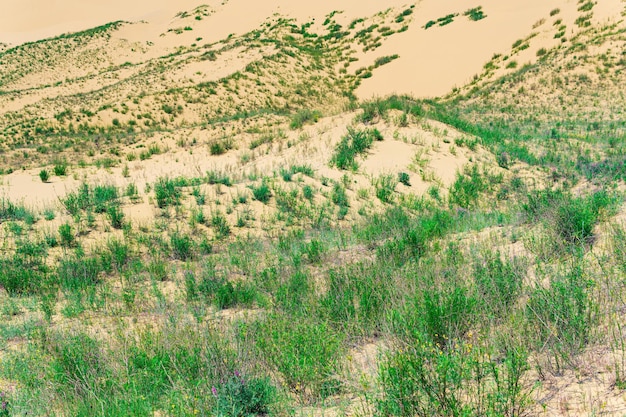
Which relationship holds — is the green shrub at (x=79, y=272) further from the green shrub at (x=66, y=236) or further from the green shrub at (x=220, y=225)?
the green shrub at (x=220, y=225)

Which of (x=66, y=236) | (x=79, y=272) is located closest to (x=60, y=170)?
(x=66, y=236)

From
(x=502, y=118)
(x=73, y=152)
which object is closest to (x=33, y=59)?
(x=73, y=152)

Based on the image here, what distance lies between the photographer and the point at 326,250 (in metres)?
6.92

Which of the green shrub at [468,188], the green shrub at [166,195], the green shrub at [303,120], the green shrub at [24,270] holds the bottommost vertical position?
the green shrub at [468,188]

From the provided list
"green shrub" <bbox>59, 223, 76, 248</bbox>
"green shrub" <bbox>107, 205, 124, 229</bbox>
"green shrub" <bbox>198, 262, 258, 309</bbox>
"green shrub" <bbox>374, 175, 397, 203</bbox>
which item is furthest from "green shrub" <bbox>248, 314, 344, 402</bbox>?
"green shrub" <bbox>374, 175, 397, 203</bbox>

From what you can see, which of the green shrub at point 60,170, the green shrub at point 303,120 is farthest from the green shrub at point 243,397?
the green shrub at point 303,120

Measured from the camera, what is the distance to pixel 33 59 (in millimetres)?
42250

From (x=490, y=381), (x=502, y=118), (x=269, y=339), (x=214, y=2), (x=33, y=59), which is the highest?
(x=214, y=2)

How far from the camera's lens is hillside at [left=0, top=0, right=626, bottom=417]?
3.13m

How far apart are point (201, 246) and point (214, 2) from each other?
63.9 metres

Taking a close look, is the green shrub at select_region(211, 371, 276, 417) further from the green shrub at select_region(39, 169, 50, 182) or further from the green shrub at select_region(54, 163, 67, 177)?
the green shrub at select_region(54, 163, 67, 177)

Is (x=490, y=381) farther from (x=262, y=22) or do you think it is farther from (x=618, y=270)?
(x=262, y=22)

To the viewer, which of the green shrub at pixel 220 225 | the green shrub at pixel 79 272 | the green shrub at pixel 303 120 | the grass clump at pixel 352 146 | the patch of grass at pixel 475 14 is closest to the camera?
the green shrub at pixel 79 272

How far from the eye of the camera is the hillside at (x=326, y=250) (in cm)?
313
